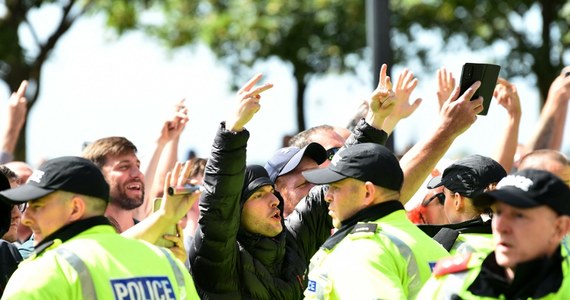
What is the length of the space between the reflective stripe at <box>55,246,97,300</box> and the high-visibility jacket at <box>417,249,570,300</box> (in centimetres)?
153

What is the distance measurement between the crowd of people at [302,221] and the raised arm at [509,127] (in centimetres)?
65

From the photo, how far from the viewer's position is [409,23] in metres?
22.2

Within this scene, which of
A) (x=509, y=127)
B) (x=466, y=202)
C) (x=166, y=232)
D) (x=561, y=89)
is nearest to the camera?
(x=166, y=232)

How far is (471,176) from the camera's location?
25.1ft

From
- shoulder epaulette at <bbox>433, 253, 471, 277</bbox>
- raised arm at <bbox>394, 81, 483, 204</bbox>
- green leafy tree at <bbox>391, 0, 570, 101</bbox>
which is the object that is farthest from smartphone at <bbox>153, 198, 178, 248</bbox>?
green leafy tree at <bbox>391, 0, 570, 101</bbox>

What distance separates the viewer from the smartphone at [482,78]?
7793mm

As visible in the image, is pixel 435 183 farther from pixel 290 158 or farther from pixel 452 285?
pixel 452 285

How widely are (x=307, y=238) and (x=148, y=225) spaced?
169 centimetres

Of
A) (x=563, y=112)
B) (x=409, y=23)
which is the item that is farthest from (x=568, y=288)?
(x=409, y=23)

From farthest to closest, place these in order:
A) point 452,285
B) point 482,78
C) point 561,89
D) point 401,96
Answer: point 561,89 < point 401,96 < point 482,78 < point 452,285

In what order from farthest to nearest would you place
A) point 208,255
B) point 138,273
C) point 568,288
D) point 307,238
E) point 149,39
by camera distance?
point 149,39
point 307,238
point 208,255
point 138,273
point 568,288

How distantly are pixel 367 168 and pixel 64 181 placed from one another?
160 centimetres

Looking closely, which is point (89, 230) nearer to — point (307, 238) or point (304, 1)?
point (307, 238)

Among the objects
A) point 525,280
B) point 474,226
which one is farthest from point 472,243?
point 525,280
